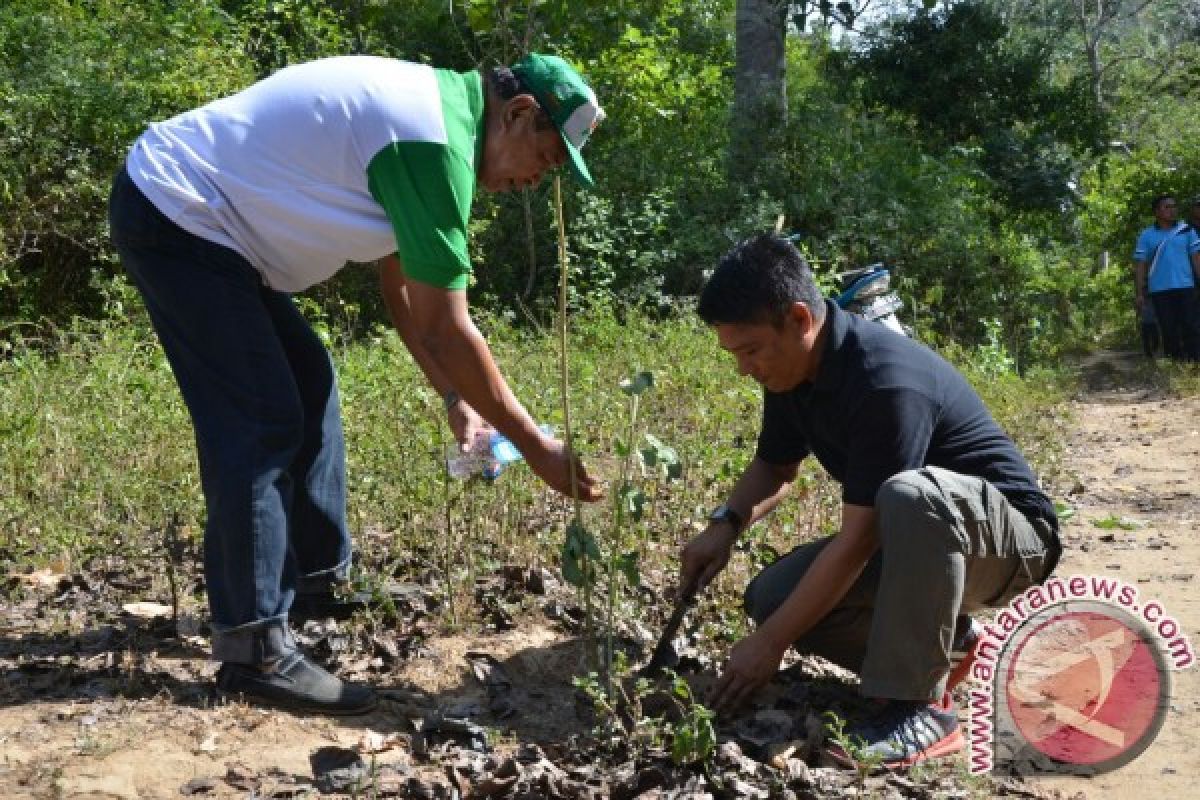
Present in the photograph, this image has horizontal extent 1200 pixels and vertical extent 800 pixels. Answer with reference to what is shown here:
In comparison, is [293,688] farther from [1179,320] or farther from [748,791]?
[1179,320]

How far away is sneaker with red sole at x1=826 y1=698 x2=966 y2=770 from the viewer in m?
3.17

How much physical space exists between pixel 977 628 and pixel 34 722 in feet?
8.07

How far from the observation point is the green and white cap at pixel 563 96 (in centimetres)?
305

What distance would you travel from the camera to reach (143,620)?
12.7 ft

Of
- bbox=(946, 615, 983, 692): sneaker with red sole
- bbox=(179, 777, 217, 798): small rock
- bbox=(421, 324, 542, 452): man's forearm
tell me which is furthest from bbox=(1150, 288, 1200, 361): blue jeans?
bbox=(179, 777, 217, 798): small rock

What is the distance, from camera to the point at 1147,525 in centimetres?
572

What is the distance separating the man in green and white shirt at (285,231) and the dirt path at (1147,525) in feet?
5.19

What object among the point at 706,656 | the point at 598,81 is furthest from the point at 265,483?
the point at 598,81

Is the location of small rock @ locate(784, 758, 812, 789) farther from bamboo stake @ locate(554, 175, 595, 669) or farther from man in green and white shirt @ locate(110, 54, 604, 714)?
man in green and white shirt @ locate(110, 54, 604, 714)

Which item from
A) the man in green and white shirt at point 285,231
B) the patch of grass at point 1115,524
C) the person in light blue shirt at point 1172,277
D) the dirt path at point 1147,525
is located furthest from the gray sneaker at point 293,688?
the person in light blue shirt at point 1172,277

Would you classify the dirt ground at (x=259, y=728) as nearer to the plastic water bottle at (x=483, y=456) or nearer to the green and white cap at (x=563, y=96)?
the plastic water bottle at (x=483, y=456)

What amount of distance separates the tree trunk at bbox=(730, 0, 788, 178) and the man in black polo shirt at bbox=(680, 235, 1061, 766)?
9.49 meters

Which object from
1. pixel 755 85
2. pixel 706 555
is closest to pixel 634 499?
pixel 706 555

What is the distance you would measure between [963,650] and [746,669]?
68 cm
